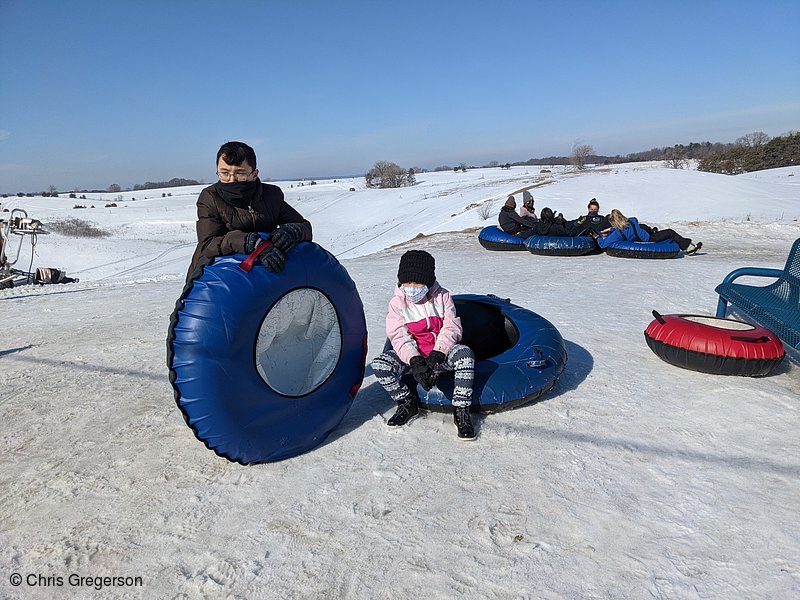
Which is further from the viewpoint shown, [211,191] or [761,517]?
[211,191]

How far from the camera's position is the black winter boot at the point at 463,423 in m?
3.31

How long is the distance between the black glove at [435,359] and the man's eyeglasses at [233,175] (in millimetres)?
1571

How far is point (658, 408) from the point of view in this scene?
12.2 feet

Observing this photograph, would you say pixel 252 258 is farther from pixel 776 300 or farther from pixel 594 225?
pixel 594 225

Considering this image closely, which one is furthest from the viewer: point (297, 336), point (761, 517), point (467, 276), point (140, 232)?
point (140, 232)

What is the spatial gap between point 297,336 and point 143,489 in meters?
1.15

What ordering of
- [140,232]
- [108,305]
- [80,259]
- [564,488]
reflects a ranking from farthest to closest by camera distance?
[140,232] → [80,259] → [108,305] → [564,488]

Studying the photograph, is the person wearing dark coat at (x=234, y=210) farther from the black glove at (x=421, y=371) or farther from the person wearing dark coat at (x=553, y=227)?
the person wearing dark coat at (x=553, y=227)

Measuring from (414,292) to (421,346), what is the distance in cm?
39

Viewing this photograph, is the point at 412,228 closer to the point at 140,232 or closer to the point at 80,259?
the point at 80,259

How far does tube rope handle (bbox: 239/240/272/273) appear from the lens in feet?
9.23

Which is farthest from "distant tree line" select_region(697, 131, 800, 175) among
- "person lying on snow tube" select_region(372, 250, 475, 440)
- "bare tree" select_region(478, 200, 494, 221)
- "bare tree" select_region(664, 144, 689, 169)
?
"person lying on snow tube" select_region(372, 250, 475, 440)

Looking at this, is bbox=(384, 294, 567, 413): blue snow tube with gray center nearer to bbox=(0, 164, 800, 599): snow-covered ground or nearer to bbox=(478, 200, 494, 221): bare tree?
bbox=(0, 164, 800, 599): snow-covered ground

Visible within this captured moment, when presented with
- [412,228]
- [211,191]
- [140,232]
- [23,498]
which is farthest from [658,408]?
[140,232]
